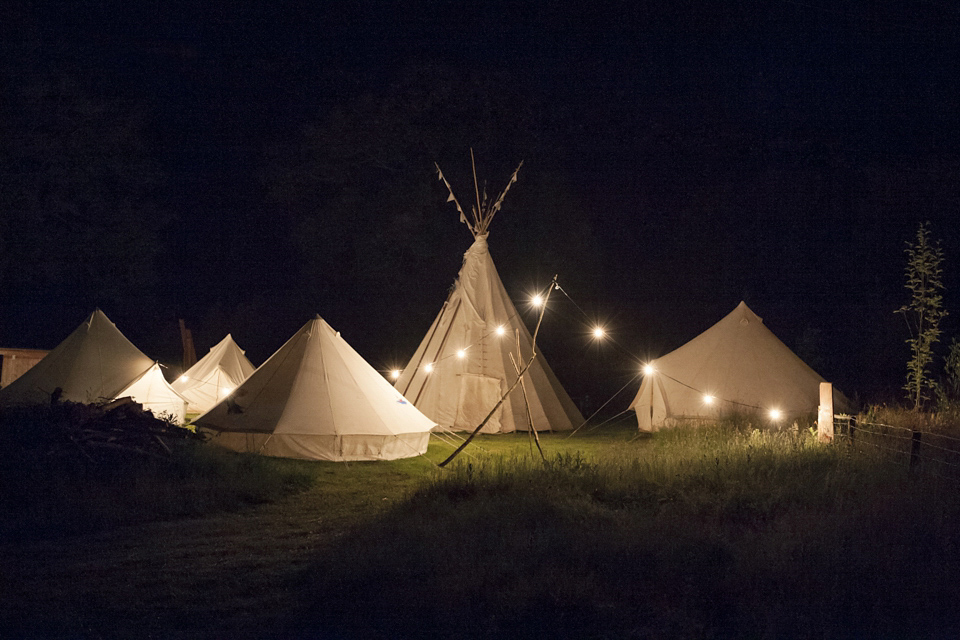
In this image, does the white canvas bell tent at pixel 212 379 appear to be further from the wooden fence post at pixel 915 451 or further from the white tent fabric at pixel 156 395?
the wooden fence post at pixel 915 451

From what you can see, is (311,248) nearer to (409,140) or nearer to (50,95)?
(409,140)

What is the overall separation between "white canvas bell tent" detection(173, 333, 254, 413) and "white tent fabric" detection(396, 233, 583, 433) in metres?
3.69

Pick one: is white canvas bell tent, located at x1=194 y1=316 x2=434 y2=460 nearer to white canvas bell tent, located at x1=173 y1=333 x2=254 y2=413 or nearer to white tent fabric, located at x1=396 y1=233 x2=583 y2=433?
white tent fabric, located at x1=396 y1=233 x2=583 y2=433

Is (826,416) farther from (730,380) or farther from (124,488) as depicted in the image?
(124,488)

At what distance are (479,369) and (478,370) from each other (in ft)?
0.08

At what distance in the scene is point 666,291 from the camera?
27.8 meters

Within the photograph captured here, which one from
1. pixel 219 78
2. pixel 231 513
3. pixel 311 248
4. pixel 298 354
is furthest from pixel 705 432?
pixel 219 78

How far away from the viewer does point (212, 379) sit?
16734mm

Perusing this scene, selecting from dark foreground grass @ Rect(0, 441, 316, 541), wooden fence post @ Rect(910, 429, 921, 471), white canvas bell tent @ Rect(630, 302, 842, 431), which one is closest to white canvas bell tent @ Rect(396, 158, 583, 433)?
white canvas bell tent @ Rect(630, 302, 842, 431)

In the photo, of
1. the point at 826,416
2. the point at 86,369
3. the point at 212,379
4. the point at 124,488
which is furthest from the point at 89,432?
the point at 826,416

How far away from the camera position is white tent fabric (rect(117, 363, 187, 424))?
14234 millimetres

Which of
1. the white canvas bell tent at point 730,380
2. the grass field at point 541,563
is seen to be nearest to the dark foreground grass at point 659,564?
the grass field at point 541,563

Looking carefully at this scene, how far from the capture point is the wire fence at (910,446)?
8.02 meters

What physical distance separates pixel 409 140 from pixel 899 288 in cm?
1518
